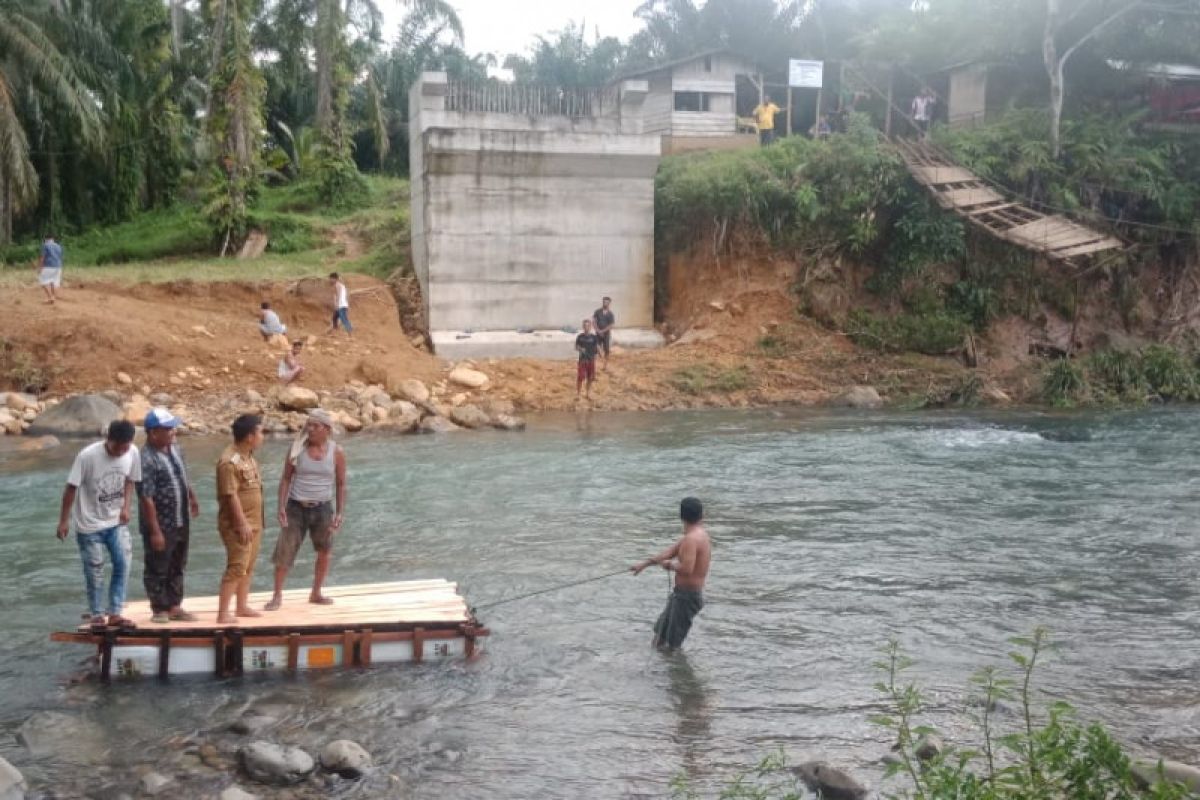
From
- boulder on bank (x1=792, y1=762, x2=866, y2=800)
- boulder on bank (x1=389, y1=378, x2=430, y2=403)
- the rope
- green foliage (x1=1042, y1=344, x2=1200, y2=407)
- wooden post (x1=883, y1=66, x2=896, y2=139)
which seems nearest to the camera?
boulder on bank (x1=792, y1=762, x2=866, y2=800)

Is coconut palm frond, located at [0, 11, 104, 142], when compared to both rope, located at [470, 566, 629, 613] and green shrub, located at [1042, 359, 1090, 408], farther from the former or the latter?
green shrub, located at [1042, 359, 1090, 408]

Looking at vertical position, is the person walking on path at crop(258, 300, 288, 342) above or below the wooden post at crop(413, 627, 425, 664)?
above

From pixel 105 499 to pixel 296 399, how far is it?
12.1 metres

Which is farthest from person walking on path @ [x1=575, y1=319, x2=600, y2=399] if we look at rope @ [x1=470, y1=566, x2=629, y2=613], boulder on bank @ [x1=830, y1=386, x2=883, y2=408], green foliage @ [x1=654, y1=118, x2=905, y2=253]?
rope @ [x1=470, y1=566, x2=629, y2=613]

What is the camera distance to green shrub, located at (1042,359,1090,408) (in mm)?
24395

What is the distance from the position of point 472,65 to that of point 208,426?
93.5 feet

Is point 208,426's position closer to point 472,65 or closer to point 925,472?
point 925,472

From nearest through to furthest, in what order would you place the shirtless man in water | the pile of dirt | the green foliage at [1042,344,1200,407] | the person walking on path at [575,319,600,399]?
the shirtless man in water → the pile of dirt → the person walking on path at [575,319,600,399] → the green foliage at [1042,344,1200,407]

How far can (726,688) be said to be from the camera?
8906mm

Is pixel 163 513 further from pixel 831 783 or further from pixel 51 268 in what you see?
pixel 51 268

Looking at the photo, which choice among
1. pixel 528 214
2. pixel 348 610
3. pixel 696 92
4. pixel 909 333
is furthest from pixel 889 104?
pixel 348 610

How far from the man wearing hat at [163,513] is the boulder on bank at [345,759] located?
2084 millimetres

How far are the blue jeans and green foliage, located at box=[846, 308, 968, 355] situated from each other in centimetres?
2050

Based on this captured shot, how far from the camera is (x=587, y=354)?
22.4m
